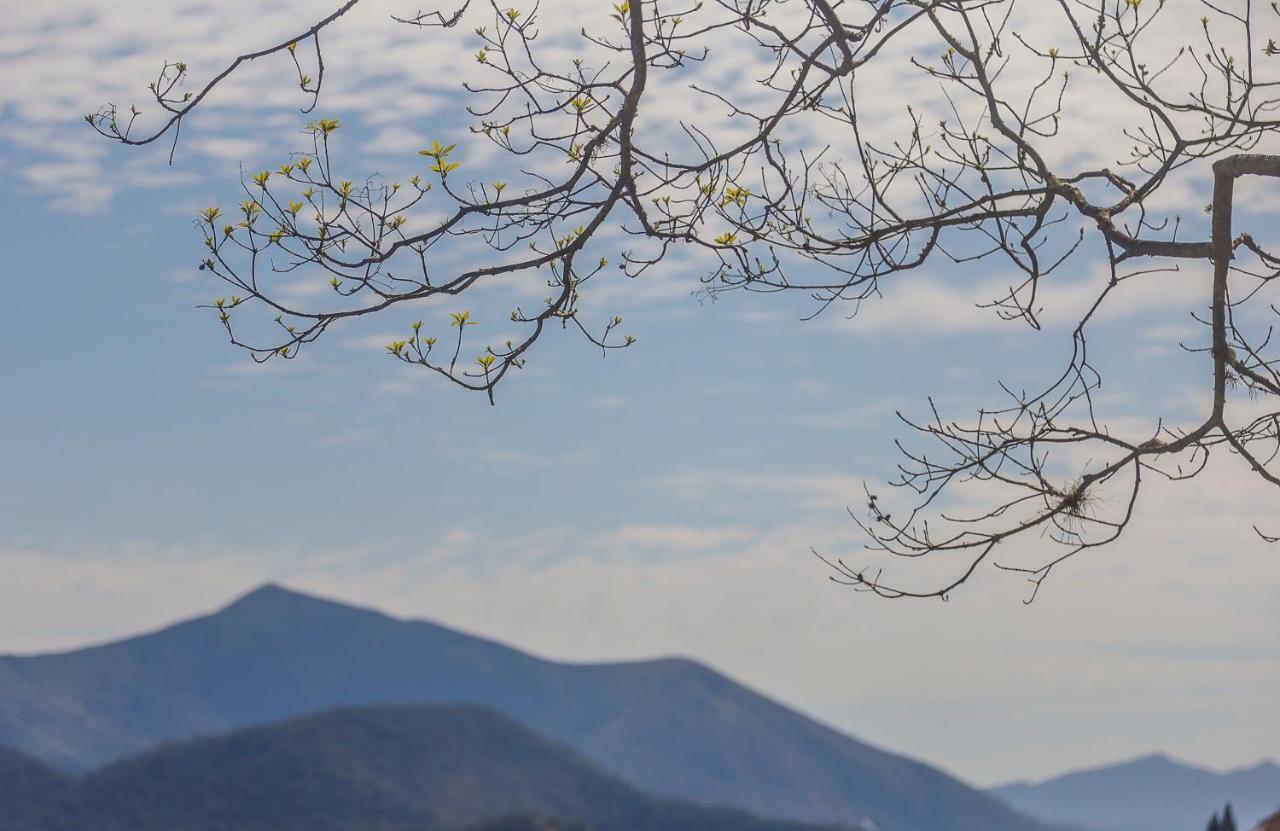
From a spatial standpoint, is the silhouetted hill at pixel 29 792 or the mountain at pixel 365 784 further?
the mountain at pixel 365 784

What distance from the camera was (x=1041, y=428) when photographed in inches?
287

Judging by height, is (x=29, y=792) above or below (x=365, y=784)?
below

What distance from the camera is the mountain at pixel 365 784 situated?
14725 cm

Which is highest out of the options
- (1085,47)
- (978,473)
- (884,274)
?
(1085,47)

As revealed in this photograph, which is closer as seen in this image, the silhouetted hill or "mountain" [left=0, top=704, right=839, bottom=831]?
the silhouetted hill

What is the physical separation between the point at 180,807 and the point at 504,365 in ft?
499

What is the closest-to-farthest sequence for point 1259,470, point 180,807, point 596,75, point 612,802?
point 1259,470
point 596,75
point 180,807
point 612,802

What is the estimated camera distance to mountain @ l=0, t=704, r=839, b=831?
Result: 14725 cm

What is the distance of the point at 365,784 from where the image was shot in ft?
532

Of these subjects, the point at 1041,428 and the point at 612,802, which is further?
the point at 612,802

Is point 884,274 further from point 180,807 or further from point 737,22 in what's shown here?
point 180,807

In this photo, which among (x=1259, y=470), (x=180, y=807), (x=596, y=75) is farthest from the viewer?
(x=180, y=807)

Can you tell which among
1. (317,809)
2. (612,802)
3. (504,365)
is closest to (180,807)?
(317,809)

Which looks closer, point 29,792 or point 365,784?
point 29,792
